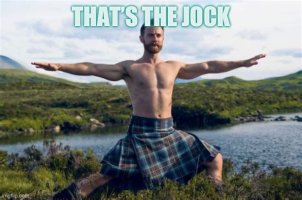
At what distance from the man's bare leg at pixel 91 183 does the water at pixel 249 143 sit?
1435cm

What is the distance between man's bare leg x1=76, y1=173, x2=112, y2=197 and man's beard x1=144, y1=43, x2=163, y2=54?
2.09m

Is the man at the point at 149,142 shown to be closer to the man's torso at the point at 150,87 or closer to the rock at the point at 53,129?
the man's torso at the point at 150,87

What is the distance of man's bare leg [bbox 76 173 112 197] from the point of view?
24.7ft

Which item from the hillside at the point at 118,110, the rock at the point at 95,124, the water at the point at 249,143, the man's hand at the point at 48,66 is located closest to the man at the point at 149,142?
the man's hand at the point at 48,66

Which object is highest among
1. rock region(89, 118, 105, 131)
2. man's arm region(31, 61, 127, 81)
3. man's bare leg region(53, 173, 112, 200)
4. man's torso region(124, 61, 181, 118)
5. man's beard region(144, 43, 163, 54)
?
man's beard region(144, 43, 163, 54)

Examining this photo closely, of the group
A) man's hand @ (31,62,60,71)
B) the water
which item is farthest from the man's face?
the water

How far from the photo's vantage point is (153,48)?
7.72 metres

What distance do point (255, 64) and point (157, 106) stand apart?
1733 mm

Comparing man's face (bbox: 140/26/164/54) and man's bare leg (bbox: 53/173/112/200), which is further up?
man's face (bbox: 140/26/164/54)

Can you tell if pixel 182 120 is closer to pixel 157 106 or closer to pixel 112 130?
pixel 112 130

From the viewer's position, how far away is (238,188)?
7582 millimetres

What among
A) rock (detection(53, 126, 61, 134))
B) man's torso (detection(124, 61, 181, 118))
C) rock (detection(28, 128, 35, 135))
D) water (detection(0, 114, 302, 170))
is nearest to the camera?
man's torso (detection(124, 61, 181, 118))

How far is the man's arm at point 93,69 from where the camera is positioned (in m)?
7.10

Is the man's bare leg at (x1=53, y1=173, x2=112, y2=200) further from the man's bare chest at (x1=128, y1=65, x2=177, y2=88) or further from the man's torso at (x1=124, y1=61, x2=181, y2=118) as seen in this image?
the man's bare chest at (x1=128, y1=65, x2=177, y2=88)
